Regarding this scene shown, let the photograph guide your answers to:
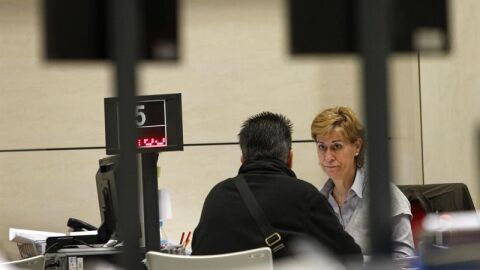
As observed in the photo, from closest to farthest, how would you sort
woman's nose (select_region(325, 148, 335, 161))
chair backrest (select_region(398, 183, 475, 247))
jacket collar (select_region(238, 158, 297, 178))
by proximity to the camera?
jacket collar (select_region(238, 158, 297, 178)), woman's nose (select_region(325, 148, 335, 161)), chair backrest (select_region(398, 183, 475, 247))

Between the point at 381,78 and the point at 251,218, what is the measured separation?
63.8 inches

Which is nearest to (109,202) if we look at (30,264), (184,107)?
(30,264)

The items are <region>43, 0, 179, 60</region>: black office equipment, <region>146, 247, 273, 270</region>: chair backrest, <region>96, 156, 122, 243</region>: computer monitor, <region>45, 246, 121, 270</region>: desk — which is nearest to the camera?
<region>43, 0, 179, 60</region>: black office equipment

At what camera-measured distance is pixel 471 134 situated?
20.5ft

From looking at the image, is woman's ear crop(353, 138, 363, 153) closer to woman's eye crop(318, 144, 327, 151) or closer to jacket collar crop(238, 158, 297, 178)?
woman's eye crop(318, 144, 327, 151)

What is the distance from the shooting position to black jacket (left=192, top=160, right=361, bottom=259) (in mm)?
3188

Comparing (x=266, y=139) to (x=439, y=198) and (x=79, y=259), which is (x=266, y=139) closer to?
(x=79, y=259)

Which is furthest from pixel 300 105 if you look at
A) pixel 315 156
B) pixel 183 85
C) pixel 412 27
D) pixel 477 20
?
pixel 412 27

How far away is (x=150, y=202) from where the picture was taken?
13.2ft

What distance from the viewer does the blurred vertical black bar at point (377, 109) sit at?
164 cm

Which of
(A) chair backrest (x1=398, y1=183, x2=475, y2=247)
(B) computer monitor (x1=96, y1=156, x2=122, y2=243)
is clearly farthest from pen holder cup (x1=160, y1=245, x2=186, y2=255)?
(A) chair backrest (x1=398, y1=183, x2=475, y2=247)

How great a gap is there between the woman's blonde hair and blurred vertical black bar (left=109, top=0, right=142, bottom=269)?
2237 millimetres

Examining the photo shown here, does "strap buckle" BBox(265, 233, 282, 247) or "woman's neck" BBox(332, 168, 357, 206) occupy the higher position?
"woman's neck" BBox(332, 168, 357, 206)

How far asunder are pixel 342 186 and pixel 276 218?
0.70m
